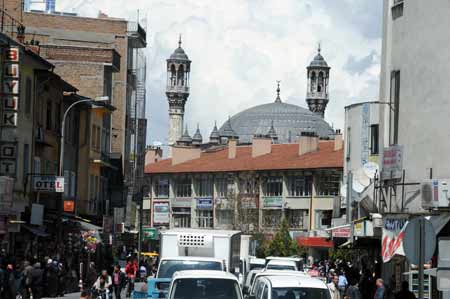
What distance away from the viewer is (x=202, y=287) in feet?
86.6

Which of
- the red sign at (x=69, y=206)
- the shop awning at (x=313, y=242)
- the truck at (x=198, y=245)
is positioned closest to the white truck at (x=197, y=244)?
the truck at (x=198, y=245)

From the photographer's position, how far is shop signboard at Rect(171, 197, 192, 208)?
147600 millimetres

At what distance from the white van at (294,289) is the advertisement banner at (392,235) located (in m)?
6.17

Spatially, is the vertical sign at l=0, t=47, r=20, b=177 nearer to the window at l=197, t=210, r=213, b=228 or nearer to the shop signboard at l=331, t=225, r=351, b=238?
the shop signboard at l=331, t=225, r=351, b=238

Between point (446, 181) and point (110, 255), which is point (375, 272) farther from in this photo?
point (110, 255)

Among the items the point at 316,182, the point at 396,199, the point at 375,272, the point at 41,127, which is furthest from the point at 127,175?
the point at 396,199

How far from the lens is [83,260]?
65.1 meters

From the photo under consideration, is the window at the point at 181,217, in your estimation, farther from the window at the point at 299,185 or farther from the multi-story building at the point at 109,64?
the multi-story building at the point at 109,64

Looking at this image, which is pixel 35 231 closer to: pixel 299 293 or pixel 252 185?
pixel 299 293

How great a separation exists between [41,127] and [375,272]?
70.7ft

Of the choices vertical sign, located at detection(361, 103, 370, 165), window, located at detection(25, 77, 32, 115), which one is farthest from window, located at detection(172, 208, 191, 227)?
window, located at detection(25, 77, 32, 115)

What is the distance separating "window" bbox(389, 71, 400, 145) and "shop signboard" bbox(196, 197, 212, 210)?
354 ft

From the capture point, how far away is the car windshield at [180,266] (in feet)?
114

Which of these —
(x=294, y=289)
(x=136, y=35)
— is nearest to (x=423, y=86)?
(x=294, y=289)
